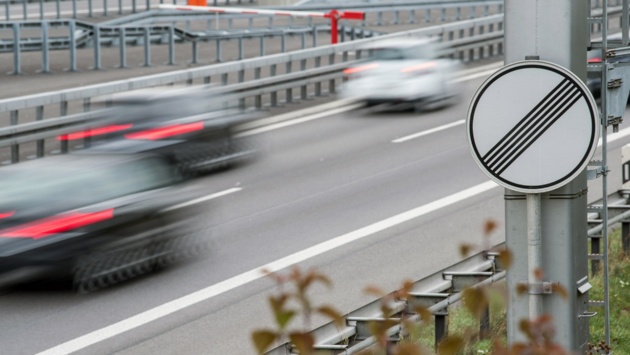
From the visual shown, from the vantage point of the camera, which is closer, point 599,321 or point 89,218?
point 599,321

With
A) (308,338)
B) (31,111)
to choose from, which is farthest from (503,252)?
(31,111)

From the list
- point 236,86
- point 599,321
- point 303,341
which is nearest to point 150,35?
point 236,86

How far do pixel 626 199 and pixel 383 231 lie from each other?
136 inches

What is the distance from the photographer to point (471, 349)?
29.2 feet

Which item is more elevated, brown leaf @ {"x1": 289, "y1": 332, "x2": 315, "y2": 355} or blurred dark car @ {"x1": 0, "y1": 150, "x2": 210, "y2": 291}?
brown leaf @ {"x1": 289, "y1": 332, "x2": 315, "y2": 355}

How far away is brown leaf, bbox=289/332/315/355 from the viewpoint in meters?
3.12

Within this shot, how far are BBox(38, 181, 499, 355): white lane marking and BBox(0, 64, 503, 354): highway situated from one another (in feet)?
0.07

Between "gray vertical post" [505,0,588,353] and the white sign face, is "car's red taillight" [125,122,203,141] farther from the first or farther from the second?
the white sign face

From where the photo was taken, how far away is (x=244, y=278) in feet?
44.6

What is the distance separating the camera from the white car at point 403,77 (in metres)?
25.2

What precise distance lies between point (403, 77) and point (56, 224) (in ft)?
45.0

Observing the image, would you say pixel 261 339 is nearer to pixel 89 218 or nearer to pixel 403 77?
pixel 89 218

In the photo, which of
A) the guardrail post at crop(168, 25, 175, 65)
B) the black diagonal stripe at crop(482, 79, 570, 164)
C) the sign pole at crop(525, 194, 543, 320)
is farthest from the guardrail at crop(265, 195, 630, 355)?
the guardrail post at crop(168, 25, 175, 65)

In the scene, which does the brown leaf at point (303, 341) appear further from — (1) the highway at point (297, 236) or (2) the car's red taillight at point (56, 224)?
(2) the car's red taillight at point (56, 224)
